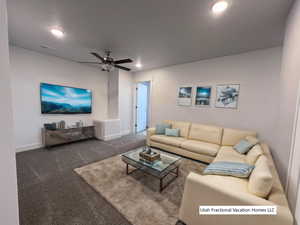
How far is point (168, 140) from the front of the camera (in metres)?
3.22

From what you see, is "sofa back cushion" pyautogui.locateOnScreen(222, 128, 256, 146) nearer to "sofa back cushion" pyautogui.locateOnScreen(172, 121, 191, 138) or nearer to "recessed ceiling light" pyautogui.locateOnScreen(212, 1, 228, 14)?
"sofa back cushion" pyautogui.locateOnScreen(172, 121, 191, 138)

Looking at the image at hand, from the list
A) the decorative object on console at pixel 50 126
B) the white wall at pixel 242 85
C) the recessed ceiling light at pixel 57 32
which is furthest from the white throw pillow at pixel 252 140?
the decorative object on console at pixel 50 126

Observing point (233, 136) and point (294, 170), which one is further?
point (233, 136)

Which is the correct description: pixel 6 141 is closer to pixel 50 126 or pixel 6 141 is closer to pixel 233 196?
pixel 233 196

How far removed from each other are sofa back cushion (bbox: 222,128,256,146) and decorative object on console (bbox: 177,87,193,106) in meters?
1.34

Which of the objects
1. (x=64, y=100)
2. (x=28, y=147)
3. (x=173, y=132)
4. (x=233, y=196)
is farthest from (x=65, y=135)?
(x=233, y=196)

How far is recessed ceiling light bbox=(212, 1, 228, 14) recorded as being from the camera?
1539 mm

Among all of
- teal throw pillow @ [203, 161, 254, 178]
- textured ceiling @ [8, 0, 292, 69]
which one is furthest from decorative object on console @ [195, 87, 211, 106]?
teal throw pillow @ [203, 161, 254, 178]

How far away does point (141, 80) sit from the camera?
4.96 metres

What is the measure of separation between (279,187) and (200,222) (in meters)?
0.84

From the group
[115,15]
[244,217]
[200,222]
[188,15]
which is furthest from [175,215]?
[115,15]

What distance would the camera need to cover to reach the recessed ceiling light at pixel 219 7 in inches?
60.6

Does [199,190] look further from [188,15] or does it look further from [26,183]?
[26,183]

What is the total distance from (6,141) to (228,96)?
151 inches
